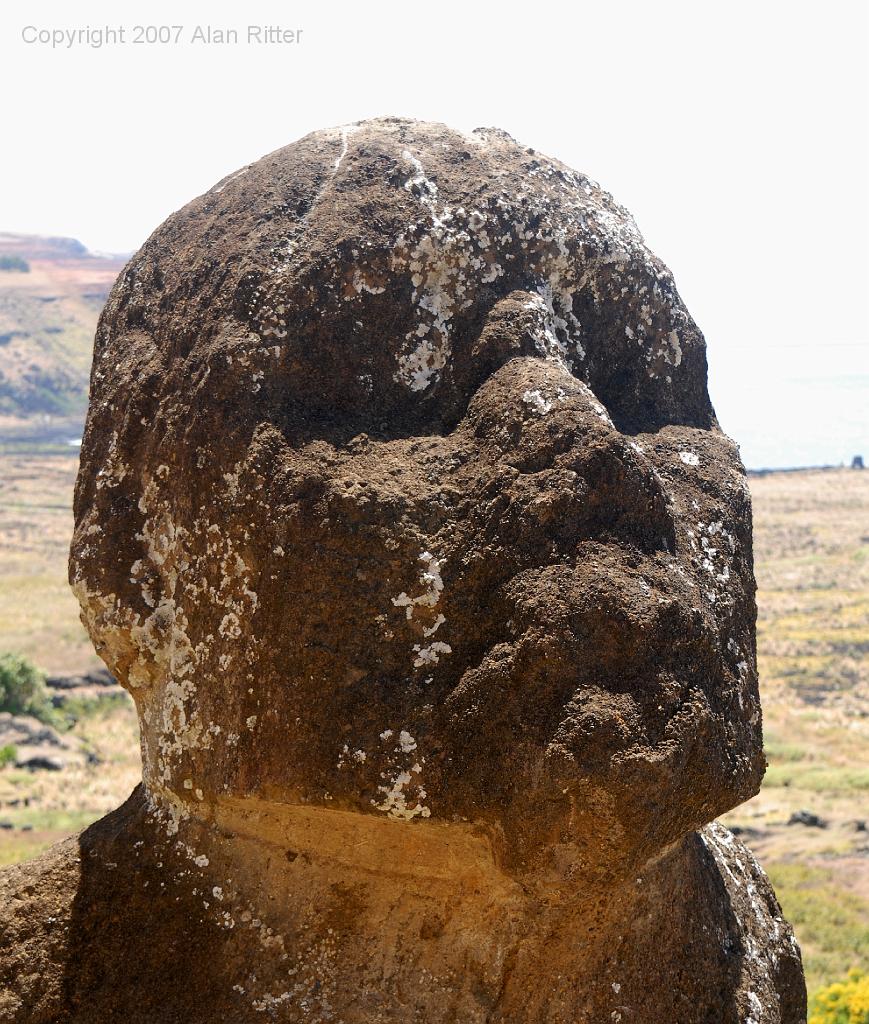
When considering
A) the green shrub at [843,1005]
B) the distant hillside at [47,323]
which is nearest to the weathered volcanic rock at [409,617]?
the green shrub at [843,1005]

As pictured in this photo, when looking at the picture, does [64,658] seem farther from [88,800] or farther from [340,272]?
[340,272]

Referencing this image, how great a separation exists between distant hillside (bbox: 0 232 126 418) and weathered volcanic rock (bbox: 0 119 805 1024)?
98.0 metres

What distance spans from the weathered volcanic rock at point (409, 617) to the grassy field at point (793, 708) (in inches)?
339

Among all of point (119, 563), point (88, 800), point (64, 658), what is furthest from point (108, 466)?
point (64, 658)

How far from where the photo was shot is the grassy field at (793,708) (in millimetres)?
13508

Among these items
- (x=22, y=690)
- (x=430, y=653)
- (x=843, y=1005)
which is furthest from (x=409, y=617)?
(x=22, y=690)

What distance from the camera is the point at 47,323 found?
4375 inches

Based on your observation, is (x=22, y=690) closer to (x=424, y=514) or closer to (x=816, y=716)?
(x=816, y=716)

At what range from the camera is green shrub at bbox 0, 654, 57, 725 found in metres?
22.5

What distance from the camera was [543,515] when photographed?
9.26 feet

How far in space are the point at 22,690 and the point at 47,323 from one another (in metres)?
94.5

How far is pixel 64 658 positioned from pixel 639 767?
2775 cm

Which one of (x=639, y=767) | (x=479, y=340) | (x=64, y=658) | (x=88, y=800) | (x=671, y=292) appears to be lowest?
(x=64, y=658)

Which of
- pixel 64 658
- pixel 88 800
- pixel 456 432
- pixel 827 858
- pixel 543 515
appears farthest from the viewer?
pixel 64 658
